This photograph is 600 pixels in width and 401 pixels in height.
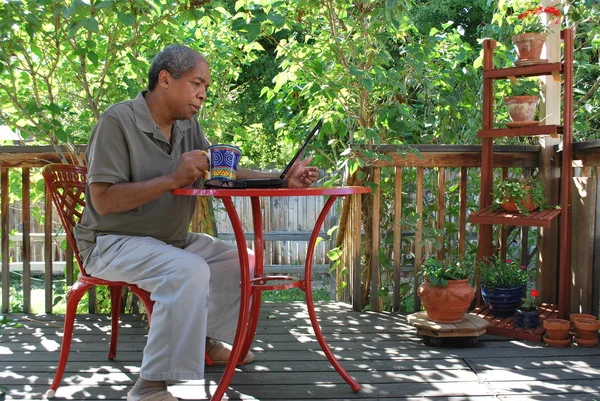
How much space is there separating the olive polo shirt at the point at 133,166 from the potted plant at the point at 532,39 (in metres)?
1.85

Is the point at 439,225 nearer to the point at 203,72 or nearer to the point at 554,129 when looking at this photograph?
the point at 554,129

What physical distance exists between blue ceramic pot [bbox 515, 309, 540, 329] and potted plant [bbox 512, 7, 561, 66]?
1.28 metres

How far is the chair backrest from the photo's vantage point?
2.44 meters

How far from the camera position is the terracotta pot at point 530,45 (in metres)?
3.09

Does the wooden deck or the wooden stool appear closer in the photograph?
the wooden deck

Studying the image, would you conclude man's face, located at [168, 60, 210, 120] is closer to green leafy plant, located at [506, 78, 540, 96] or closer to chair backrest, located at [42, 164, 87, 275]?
chair backrest, located at [42, 164, 87, 275]

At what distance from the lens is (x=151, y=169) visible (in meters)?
2.26

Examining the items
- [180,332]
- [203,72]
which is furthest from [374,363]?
[203,72]

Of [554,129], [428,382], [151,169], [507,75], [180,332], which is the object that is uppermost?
[507,75]

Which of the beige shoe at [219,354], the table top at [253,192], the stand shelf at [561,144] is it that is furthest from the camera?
the stand shelf at [561,144]

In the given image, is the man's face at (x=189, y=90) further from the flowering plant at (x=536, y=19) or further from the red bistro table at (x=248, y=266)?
the flowering plant at (x=536, y=19)

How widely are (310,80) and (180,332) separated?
1924 millimetres

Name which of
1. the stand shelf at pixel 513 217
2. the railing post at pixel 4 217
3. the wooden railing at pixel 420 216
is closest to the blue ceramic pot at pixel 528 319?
the wooden railing at pixel 420 216

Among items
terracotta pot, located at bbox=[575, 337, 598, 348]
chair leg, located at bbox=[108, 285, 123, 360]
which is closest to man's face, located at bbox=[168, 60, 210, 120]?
chair leg, located at bbox=[108, 285, 123, 360]
